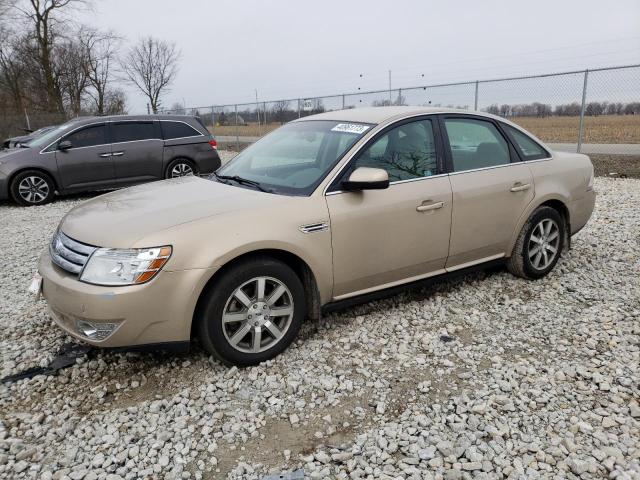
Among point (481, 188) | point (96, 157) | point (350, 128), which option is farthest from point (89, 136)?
point (481, 188)

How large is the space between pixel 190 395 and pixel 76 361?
945 mm

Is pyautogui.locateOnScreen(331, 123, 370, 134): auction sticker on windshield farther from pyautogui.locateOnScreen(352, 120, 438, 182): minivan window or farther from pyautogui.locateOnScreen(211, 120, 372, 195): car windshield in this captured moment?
pyautogui.locateOnScreen(352, 120, 438, 182): minivan window

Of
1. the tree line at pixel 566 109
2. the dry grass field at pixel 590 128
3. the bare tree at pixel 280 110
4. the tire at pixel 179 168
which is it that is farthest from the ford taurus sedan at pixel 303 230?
the bare tree at pixel 280 110

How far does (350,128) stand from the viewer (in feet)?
12.2

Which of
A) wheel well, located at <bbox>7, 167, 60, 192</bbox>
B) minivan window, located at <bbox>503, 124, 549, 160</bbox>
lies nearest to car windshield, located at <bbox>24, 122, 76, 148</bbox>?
wheel well, located at <bbox>7, 167, 60, 192</bbox>

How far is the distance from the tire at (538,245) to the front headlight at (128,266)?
314 centimetres

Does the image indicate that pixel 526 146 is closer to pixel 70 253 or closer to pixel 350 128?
pixel 350 128

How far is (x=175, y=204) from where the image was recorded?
127 inches

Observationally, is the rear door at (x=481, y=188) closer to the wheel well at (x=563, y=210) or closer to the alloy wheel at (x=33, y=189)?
the wheel well at (x=563, y=210)

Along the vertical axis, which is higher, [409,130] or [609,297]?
[409,130]

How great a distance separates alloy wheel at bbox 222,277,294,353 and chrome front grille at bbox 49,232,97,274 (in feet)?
2.91

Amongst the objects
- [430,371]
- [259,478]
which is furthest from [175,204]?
[430,371]

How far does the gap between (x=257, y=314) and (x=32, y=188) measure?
812 centimetres

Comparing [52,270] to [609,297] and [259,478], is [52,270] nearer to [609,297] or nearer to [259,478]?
[259,478]
